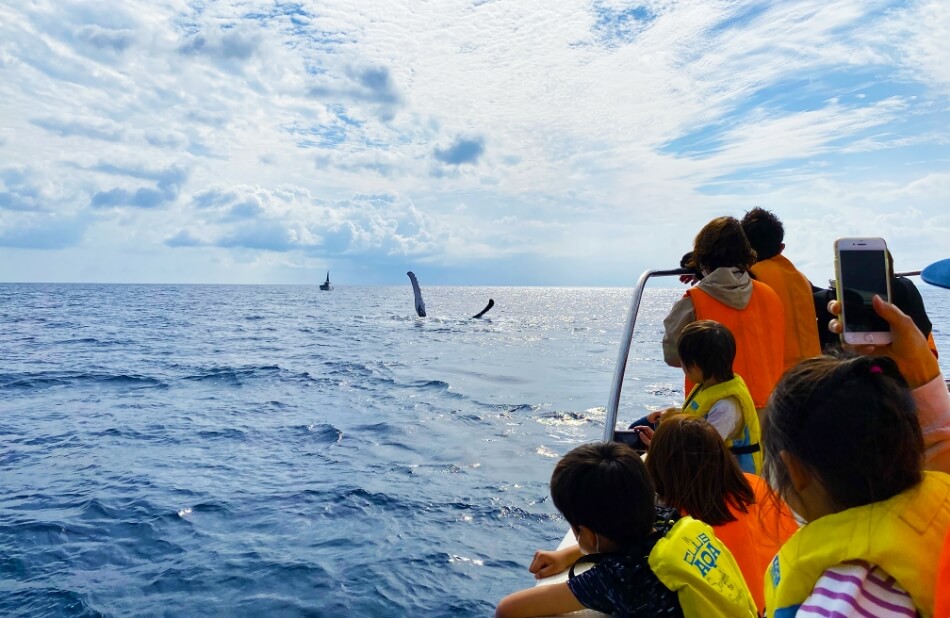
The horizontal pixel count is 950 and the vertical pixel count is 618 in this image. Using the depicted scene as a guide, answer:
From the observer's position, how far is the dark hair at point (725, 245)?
3.79 metres

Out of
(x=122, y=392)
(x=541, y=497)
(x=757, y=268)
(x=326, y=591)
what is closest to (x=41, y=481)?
(x=326, y=591)

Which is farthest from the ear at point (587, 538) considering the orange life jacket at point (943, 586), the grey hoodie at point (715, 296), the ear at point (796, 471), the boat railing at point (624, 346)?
the boat railing at point (624, 346)

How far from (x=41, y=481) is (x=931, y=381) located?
37.0 ft

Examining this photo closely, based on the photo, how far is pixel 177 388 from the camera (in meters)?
18.8

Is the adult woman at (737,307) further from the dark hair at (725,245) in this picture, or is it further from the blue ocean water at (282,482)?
the blue ocean water at (282,482)

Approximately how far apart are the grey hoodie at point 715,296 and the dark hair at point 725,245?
5 cm

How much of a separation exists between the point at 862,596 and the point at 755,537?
1677 millimetres

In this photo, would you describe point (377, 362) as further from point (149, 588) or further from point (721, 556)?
point (721, 556)

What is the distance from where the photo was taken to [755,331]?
3.80 metres

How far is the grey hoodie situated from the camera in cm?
373

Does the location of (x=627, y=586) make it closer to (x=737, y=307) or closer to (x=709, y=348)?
(x=709, y=348)

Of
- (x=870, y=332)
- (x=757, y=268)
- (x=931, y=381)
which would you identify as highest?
(x=757, y=268)

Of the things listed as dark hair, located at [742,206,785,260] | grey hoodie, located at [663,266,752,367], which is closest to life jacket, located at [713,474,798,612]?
grey hoodie, located at [663,266,752,367]

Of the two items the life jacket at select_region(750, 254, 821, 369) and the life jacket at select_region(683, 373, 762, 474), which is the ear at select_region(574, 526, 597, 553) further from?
the life jacket at select_region(750, 254, 821, 369)
